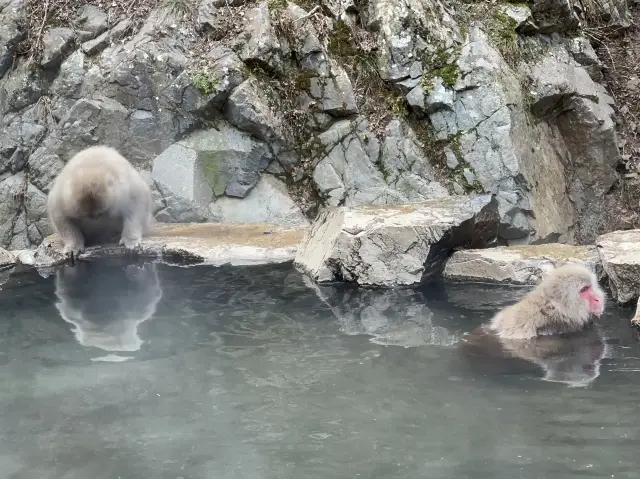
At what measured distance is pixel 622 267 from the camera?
4828 mm

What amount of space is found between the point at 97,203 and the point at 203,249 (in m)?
0.94

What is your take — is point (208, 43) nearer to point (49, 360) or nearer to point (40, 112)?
point (40, 112)

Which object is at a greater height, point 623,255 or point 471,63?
point 471,63

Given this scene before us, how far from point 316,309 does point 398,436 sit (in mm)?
1913

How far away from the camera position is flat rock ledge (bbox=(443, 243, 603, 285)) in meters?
5.40

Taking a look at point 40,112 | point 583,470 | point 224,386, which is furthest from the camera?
point 40,112

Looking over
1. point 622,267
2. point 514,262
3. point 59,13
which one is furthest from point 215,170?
point 622,267

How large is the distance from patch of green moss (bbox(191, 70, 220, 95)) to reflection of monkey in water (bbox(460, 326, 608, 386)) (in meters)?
4.80

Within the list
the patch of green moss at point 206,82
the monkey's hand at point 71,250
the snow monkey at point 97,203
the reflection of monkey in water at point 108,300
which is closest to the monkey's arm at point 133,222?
the snow monkey at point 97,203

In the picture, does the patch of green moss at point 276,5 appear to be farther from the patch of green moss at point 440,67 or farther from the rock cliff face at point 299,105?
the patch of green moss at point 440,67

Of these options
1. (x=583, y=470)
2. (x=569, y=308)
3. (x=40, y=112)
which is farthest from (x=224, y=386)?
(x=40, y=112)

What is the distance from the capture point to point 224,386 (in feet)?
12.0

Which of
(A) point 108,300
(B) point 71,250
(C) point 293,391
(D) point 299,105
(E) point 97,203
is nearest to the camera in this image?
(C) point 293,391

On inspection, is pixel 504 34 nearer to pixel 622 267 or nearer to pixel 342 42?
pixel 342 42
